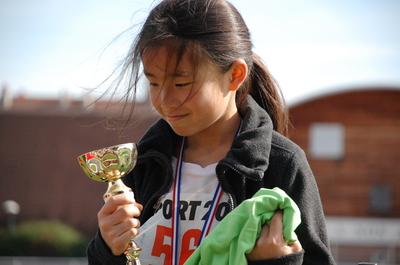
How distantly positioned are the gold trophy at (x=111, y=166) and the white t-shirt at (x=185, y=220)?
16 cm

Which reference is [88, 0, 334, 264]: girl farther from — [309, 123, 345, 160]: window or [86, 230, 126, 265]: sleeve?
[309, 123, 345, 160]: window

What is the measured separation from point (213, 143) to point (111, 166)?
390 millimetres

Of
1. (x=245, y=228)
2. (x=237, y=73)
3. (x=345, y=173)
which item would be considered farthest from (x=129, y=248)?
(x=345, y=173)

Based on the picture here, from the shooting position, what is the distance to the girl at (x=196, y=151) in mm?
1553

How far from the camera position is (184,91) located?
1573 millimetres

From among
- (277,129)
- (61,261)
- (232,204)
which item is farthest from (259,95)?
(61,261)

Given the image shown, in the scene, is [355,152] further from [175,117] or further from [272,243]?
[272,243]

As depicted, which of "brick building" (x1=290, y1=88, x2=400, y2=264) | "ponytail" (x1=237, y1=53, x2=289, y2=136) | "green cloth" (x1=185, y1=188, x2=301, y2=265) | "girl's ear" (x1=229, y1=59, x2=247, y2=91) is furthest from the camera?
"brick building" (x1=290, y1=88, x2=400, y2=264)

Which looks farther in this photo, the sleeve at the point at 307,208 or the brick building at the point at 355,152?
the brick building at the point at 355,152

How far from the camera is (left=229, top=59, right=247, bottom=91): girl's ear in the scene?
1.72m

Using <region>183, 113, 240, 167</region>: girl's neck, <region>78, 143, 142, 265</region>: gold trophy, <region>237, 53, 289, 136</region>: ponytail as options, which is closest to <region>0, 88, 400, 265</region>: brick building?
<region>237, 53, 289, 136</region>: ponytail

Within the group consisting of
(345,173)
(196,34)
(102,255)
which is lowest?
(345,173)

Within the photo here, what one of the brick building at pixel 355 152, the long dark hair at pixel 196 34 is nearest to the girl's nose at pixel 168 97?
the long dark hair at pixel 196 34

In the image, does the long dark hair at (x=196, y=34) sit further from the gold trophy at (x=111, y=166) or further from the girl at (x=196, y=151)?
the gold trophy at (x=111, y=166)
